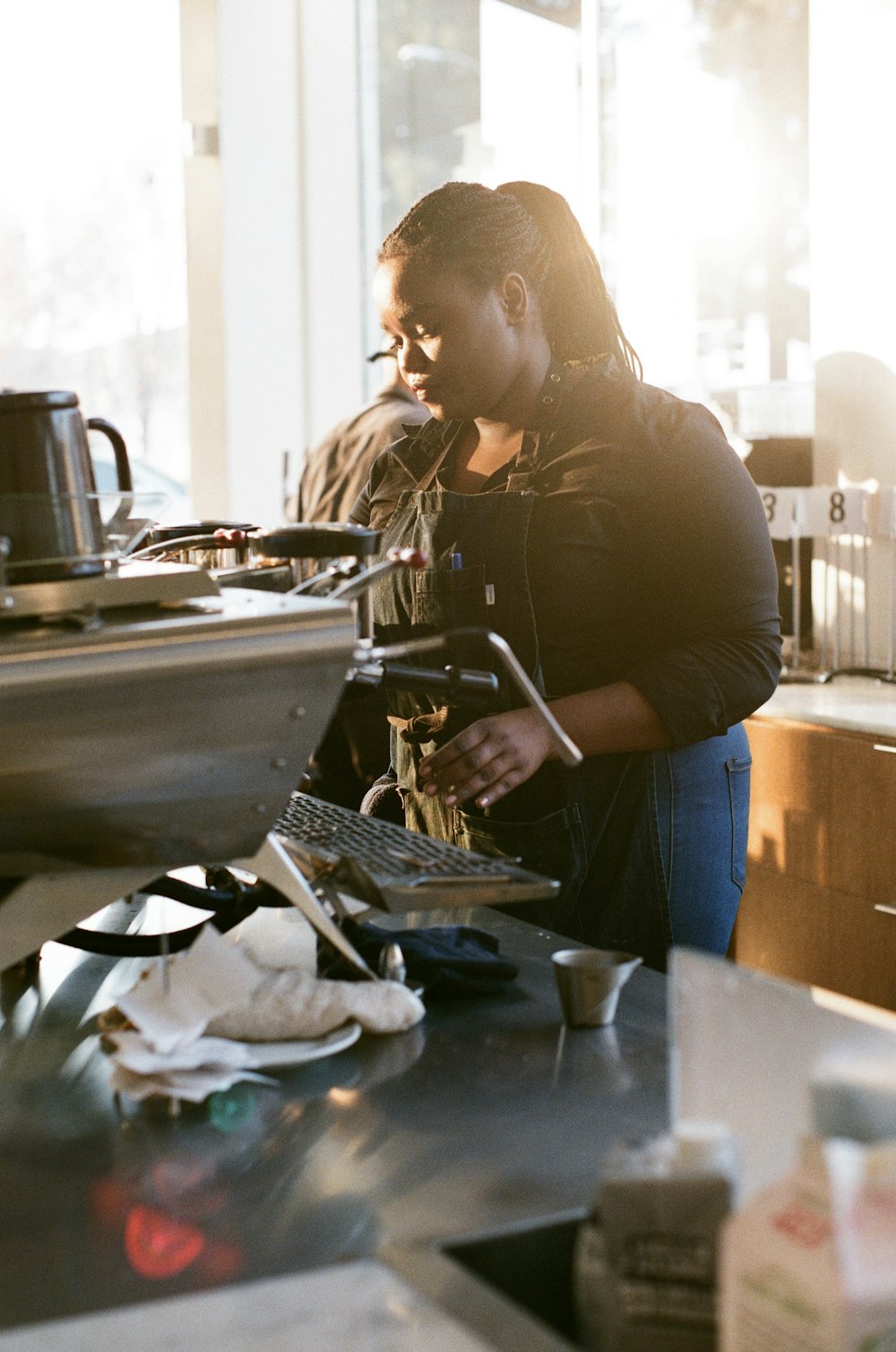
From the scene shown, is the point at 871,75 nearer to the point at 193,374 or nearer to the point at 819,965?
the point at 819,965

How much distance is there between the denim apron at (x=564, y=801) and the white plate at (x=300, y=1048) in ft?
1.75

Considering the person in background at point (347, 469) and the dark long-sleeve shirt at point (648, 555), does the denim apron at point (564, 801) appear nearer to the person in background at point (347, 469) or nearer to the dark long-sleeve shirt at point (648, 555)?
the dark long-sleeve shirt at point (648, 555)

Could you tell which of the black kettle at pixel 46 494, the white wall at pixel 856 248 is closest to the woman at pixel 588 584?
the black kettle at pixel 46 494

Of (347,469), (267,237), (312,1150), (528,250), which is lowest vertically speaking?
(312,1150)

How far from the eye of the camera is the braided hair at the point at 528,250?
69.8 inches

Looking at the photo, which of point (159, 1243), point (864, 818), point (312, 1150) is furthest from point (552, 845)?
point (864, 818)

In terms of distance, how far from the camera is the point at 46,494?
1.21m

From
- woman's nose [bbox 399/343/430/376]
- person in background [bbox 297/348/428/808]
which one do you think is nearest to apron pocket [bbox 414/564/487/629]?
woman's nose [bbox 399/343/430/376]

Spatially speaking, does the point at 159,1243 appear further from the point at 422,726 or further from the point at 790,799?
the point at 790,799

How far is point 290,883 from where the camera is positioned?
129 cm

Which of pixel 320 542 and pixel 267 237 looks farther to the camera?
pixel 267 237

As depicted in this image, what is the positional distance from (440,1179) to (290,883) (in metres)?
0.35

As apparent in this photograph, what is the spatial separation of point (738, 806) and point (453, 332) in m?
0.69

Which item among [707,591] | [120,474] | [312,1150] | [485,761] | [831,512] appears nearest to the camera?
[312,1150]
